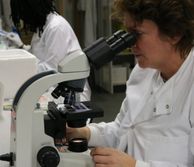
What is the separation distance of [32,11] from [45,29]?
0.42 feet

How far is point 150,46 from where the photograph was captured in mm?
992

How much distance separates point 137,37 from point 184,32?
134mm

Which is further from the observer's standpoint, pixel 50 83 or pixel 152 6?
pixel 152 6

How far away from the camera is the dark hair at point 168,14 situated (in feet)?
3.20

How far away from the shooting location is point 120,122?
1.25m

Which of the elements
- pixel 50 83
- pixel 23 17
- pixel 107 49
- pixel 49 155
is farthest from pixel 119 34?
pixel 23 17

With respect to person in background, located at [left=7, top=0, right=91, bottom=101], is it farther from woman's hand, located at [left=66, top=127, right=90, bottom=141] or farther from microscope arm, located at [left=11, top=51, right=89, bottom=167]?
microscope arm, located at [left=11, top=51, right=89, bottom=167]

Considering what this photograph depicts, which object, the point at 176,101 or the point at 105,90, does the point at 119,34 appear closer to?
the point at 176,101

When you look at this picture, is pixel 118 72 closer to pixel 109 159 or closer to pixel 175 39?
pixel 175 39

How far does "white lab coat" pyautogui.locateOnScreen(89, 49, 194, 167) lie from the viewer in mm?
984

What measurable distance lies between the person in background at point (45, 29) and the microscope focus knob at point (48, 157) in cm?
134

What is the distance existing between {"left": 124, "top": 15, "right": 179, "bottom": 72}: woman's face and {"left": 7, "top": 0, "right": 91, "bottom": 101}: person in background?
1.18 m

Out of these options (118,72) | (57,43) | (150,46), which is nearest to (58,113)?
(150,46)

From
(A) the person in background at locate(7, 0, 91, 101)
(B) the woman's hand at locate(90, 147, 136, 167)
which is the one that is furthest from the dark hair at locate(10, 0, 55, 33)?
(B) the woman's hand at locate(90, 147, 136, 167)
